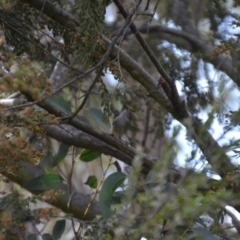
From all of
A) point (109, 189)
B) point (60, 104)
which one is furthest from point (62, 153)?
point (109, 189)

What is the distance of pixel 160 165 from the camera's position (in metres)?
1.92

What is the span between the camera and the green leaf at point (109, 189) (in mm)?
3137

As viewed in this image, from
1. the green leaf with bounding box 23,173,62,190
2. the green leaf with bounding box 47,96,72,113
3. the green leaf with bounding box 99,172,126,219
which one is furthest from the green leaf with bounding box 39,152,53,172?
the green leaf with bounding box 99,172,126,219

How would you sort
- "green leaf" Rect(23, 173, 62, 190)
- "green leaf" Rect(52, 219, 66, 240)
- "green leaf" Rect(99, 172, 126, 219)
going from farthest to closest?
1. "green leaf" Rect(23, 173, 62, 190)
2. "green leaf" Rect(52, 219, 66, 240)
3. "green leaf" Rect(99, 172, 126, 219)

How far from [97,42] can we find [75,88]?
71.2 inches

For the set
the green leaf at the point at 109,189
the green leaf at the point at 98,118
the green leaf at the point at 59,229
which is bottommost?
the green leaf at the point at 59,229

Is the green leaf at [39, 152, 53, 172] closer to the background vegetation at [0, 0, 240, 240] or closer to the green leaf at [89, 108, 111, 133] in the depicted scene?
the background vegetation at [0, 0, 240, 240]

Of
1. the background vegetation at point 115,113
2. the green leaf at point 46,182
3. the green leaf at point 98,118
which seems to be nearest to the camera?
the background vegetation at point 115,113

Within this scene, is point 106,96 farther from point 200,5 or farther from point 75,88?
point 200,5

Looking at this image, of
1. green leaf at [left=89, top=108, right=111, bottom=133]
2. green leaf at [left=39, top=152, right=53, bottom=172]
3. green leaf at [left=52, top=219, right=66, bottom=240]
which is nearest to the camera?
green leaf at [left=52, top=219, right=66, bottom=240]

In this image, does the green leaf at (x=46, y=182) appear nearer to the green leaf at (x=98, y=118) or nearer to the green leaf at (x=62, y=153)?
the green leaf at (x=62, y=153)

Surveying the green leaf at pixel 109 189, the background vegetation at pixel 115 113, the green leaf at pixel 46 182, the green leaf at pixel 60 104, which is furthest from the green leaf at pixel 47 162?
the green leaf at pixel 109 189

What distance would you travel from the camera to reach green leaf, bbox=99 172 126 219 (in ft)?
10.3

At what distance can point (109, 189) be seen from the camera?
3182mm
